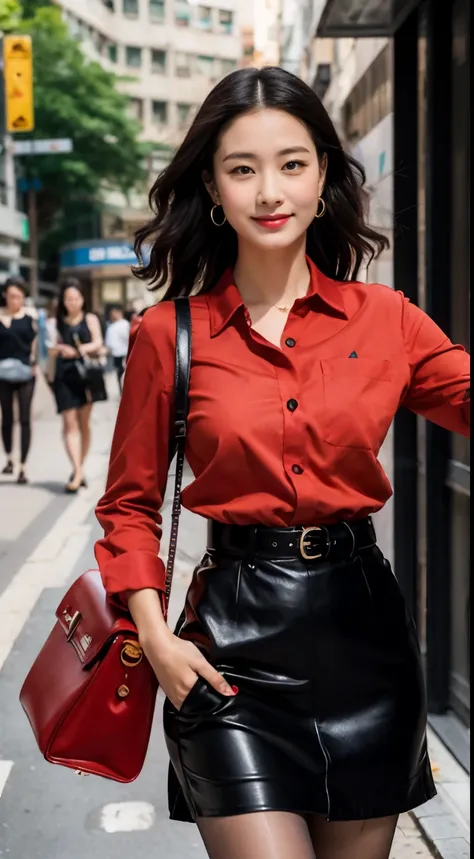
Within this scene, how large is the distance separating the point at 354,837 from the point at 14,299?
972cm

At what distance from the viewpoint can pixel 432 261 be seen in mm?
4273

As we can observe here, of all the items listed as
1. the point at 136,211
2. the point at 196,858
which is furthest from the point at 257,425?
the point at 136,211

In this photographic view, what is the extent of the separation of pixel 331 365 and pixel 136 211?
65678mm

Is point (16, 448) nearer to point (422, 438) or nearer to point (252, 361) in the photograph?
point (422, 438)

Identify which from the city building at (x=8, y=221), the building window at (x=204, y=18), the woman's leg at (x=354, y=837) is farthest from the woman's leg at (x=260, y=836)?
the building window at (x=204, y=18)

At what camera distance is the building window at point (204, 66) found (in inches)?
3258

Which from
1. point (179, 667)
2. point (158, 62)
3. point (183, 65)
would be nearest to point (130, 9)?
point (158, 62)

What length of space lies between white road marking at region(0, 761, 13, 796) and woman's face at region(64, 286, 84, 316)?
640cm

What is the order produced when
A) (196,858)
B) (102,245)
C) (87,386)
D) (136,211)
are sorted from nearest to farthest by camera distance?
(196,858), (87,386), (102,245), (136,211)

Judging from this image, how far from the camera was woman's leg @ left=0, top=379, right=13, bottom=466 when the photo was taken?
11.1 m

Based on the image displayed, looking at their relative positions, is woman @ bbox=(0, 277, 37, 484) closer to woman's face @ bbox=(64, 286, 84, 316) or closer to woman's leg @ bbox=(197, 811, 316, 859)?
woman's face @ bbox=(64, 286, 84, 316)

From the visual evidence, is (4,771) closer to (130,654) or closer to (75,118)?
(130,654)

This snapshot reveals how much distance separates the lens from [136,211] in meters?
66.5

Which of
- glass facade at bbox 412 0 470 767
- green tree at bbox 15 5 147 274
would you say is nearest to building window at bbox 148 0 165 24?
green tree at bbox 15 5 147 274
